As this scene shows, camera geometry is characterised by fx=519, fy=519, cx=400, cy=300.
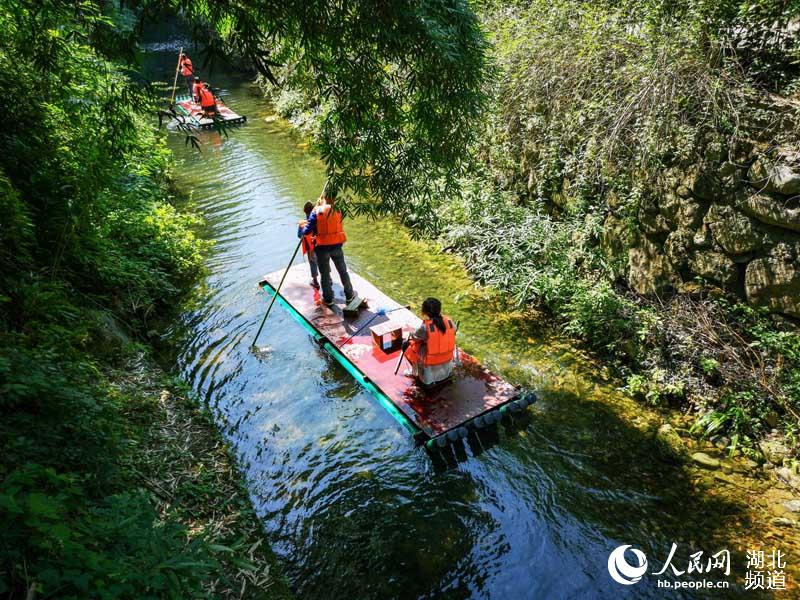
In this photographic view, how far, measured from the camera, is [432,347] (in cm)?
608

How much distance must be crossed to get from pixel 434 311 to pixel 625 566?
312 centimetres

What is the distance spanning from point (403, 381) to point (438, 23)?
160 inches

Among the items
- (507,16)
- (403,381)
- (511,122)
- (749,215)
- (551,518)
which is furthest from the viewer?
(507,16)

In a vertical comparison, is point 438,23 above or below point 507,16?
below

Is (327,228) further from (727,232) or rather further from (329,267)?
(727,232)

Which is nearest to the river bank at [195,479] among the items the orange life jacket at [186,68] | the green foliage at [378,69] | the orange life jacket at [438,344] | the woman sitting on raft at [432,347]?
the woman sitting on raft at [432,347]

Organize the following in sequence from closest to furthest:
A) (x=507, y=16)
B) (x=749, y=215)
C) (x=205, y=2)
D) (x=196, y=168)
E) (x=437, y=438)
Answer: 1. (x=205, y=2)
2. (x=437, y=438)
3. (x=749, y=215)
4. (x=507, y=16)
5. (x=196, y=168)

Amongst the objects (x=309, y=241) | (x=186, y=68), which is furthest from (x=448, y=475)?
(x=186, y=68)

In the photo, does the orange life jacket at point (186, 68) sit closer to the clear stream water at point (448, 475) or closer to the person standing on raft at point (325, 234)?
the clear stream water at point (448, 475)

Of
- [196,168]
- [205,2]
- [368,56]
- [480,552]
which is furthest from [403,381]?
[196,168]

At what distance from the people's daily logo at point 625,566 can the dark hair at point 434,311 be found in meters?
2.82

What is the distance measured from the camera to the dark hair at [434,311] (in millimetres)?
5930

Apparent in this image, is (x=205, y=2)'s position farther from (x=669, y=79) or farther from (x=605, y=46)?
(x=605, y=46)

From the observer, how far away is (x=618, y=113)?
7570 mm
